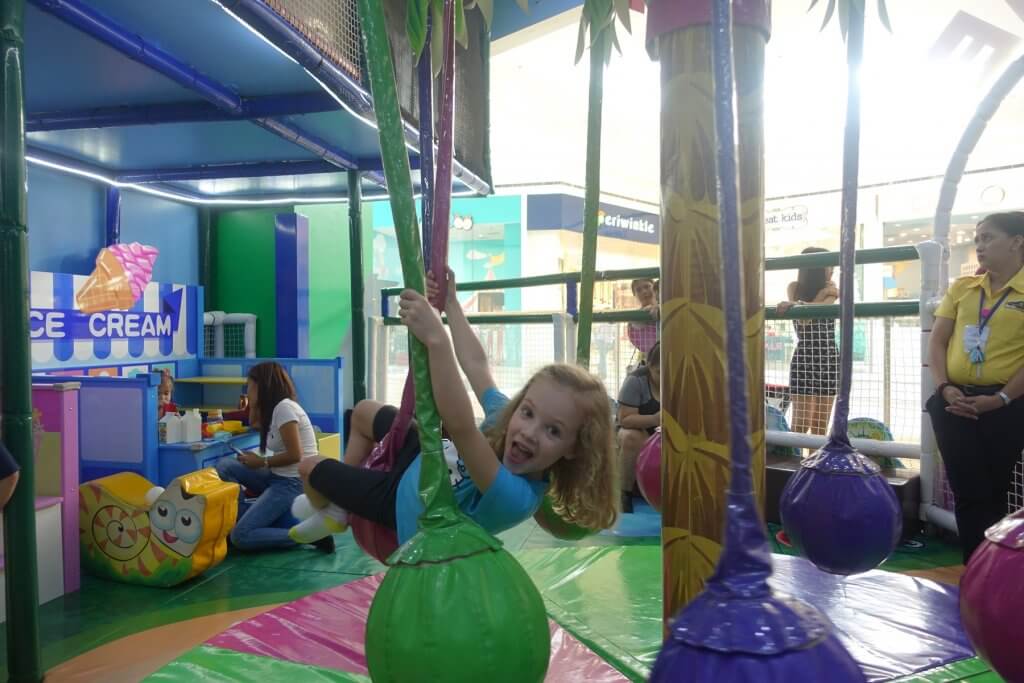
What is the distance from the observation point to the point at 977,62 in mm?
7527

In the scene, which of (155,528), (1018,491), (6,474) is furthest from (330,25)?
(1018,491)

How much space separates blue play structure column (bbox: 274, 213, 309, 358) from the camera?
6.37 m

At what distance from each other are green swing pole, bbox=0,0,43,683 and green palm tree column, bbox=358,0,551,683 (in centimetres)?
175

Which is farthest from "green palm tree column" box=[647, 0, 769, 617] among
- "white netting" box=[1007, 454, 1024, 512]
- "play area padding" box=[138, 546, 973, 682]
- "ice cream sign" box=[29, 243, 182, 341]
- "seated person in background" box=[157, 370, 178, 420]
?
"ice cream sign" box=[29, 243, 182, 341]

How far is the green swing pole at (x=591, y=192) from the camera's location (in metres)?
1.26

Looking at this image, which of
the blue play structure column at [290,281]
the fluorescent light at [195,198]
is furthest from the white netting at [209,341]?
the fluorescent light at [195,198]

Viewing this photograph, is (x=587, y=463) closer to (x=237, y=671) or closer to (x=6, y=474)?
(x=237, y=671)

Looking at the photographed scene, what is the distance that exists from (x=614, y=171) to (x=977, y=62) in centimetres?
753

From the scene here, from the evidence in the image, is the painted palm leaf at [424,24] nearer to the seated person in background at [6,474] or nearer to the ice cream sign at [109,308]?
the seated person in background at [6,474]

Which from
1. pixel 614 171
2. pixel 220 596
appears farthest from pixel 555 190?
pixel 220 596

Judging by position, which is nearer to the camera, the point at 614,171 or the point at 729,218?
the point at 729,218

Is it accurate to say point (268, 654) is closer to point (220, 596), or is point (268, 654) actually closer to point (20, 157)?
point (220, 596)

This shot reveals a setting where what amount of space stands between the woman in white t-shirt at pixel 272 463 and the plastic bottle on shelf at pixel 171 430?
0.96ft

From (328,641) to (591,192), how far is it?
1373 mm
